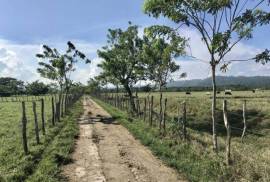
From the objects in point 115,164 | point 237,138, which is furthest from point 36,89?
point 115,164

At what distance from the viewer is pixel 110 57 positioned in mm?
46500

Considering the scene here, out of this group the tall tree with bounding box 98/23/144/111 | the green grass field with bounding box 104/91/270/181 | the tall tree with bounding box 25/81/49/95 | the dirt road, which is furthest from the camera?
the tall tree with bounding box 25/81/49/95

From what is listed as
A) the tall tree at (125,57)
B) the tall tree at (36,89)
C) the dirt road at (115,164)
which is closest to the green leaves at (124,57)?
the tall tree at (125,57)

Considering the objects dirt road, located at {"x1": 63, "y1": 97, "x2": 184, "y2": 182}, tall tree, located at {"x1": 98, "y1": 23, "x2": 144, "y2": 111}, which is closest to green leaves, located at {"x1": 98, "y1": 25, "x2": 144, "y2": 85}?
tall tree, located at {"x1": 98, "y1": 23, "x2": 144, "y2": 111}

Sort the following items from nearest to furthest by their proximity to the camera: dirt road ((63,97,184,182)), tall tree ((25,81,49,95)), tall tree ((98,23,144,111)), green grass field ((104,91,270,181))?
green grass field ((104,91,270,181)) < dirt road ((63,97,184,182)) < tall tree ((98,23,144,111)) < tall tree ((25,81,49,95))

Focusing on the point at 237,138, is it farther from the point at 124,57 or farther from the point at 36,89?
the point at 36,89

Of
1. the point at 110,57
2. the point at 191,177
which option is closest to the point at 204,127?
the point at 110,57

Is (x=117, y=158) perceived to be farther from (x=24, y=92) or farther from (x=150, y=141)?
(x=24, y=92)

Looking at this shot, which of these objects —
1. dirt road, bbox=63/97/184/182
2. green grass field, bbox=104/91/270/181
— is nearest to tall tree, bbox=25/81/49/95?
green grass field, bbox=104/91/270/181

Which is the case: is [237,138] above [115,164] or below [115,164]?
below

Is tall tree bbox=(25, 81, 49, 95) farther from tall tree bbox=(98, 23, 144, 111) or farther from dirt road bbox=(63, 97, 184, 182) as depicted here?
dirt road bbox=(63, 97, 184, 182)

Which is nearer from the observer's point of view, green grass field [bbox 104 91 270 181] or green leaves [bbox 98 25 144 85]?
green grass field [bbox 104 91 270 181]

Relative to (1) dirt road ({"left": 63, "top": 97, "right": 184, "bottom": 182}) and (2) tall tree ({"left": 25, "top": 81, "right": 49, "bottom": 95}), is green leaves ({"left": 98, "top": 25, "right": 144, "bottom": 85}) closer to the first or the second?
(1) dirt road ({"left": 63, "top": 97, "right": 184, "bottom": 182})

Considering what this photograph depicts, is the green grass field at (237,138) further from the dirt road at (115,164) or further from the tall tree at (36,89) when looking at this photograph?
the tall tree at (36,89)
